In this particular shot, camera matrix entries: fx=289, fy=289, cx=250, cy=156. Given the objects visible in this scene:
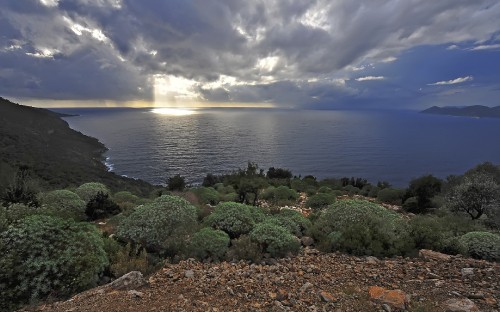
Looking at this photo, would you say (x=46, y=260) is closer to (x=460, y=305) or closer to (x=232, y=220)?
(x=232, y=220)

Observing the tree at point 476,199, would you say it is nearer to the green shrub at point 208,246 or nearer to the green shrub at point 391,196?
the green shrub at point 391,196

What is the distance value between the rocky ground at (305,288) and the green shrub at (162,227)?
1.17m

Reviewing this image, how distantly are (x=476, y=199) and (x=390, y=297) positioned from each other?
600 inches

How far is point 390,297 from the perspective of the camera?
4703 mm

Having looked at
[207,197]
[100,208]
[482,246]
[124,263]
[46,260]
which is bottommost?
[207,197]

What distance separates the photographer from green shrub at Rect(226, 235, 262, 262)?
21.6 feet

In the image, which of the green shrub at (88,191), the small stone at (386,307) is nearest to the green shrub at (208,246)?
the small stone at (386,307)

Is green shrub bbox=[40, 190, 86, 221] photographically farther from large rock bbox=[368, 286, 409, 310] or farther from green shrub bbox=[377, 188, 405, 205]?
green shrub bbox=[377, 188, 405, 205]

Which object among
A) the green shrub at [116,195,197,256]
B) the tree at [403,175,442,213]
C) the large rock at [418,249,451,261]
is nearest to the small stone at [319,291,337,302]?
the large rock at [418,249,451,261]

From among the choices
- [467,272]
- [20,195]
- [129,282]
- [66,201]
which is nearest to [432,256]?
[467,272]

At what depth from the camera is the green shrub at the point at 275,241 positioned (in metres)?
6.90

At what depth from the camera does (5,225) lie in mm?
5938

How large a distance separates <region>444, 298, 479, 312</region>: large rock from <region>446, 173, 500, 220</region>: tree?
14.0m

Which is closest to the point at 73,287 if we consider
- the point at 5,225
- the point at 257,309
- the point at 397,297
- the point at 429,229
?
the point at 5,225
